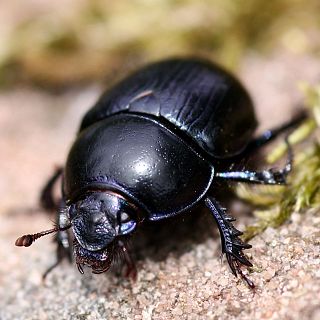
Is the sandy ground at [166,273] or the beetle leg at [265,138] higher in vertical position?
the beetle leg at [265,138]

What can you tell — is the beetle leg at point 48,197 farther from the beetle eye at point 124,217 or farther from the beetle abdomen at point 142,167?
the beetle eye at point 124,217

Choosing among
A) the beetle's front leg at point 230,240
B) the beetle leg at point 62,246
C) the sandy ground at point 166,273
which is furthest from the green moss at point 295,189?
the beetle leg at point 62,246

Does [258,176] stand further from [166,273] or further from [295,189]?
[166,273]

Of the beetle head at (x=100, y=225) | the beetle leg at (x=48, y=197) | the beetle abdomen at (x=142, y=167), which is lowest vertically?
the beetle leg at (x=48, y=197)

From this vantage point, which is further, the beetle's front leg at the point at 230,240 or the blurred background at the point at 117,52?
the blurred background at the point at 117,52

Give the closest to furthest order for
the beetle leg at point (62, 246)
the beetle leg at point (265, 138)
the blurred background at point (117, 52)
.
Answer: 1. the beetle leg at point (62, 246)
2. the beetle leg at point (265, 138)
3. the blurred background at point (117, 52)

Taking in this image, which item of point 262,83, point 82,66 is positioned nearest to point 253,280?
point 262,83

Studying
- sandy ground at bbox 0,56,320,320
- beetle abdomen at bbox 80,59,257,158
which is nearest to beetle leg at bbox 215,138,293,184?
beetle abdomen at bbox 80,59,257,158

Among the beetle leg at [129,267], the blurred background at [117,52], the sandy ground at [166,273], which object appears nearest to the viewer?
Result: the sandy ground at [166,273]

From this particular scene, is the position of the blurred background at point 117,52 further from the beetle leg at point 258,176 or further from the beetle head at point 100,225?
the beetle head at point 100,225
